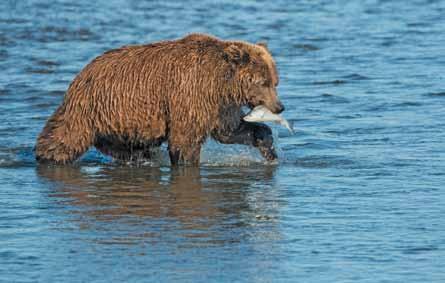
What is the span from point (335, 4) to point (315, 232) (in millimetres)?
17057

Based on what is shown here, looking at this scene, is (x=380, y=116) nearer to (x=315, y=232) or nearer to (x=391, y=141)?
(x=391, y=141)

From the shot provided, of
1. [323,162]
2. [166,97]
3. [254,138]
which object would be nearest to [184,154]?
[166,97]

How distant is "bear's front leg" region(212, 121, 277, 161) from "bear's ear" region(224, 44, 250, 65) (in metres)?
0.69

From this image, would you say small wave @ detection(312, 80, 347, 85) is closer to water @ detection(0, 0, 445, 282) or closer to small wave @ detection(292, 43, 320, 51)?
water @ detection(0, 0, 445, 282)

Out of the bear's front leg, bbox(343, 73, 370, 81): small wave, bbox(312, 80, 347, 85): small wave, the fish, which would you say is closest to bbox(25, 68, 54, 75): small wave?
bbox(312, 80, 347, 85): small wave

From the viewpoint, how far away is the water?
737cm

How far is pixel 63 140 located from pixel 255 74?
1.71 meters

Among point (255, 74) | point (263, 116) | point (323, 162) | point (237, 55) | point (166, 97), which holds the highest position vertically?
point (237, 55)

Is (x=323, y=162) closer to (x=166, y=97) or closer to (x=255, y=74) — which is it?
(x=255, y=74)

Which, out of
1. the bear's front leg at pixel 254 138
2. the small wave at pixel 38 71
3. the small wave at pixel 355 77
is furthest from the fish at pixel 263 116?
the small wave at pixel 38 71

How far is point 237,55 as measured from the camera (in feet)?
34.0

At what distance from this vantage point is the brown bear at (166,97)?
10.4 metres

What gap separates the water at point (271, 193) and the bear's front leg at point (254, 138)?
0.12 meters

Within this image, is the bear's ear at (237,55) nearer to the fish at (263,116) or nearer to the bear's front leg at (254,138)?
the fish at (263,116)
